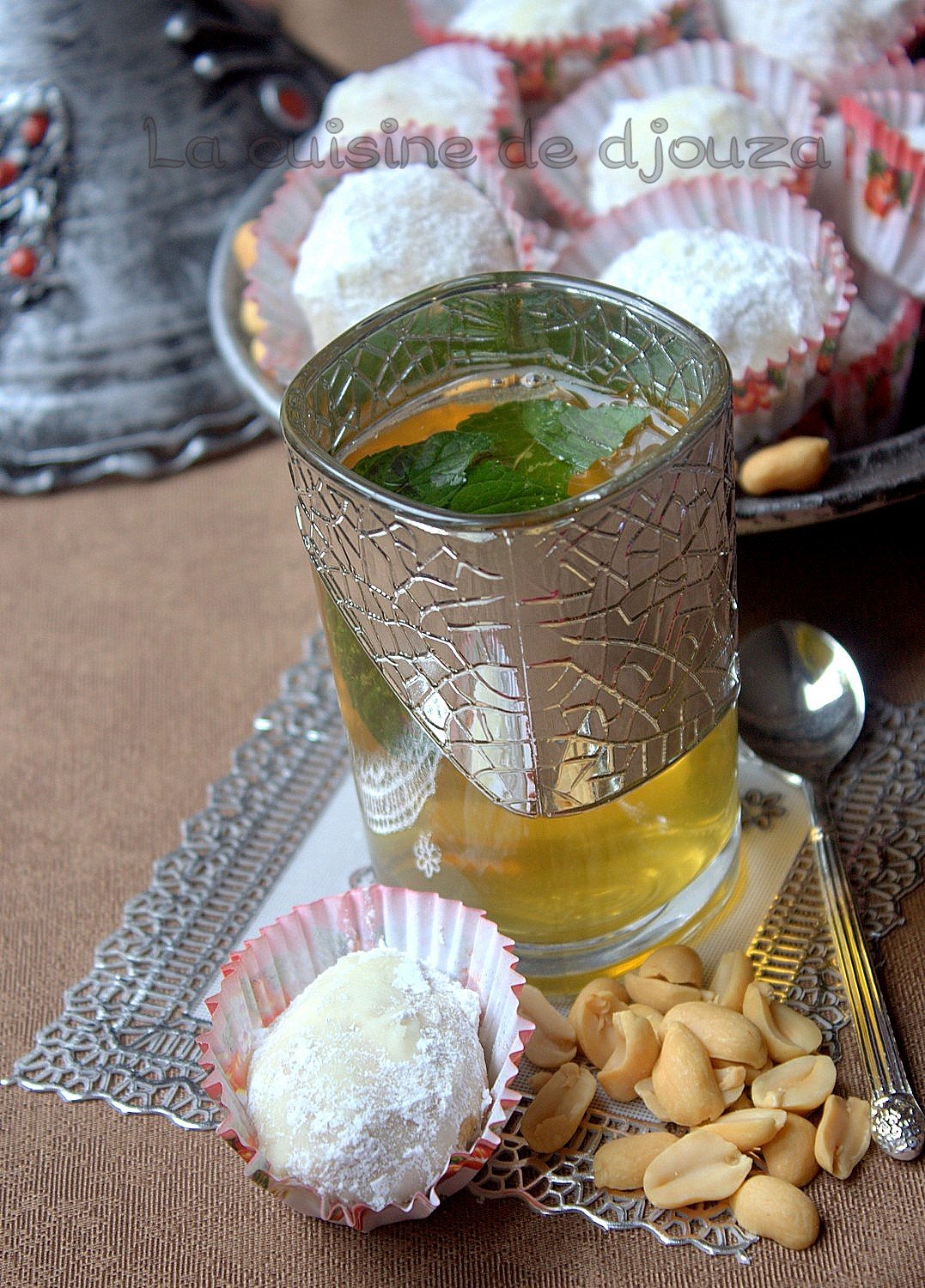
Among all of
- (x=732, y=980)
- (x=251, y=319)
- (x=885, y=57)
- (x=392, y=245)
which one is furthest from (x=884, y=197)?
(x=732, y=980)

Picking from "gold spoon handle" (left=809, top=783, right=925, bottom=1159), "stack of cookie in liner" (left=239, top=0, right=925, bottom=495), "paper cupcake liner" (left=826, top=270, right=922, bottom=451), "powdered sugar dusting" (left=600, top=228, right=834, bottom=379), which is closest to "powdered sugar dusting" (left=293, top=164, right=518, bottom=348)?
"stack of cookie in liner" (left=239, top=0, right=925, bottom=495)

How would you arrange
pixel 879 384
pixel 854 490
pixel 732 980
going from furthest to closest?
pixel 879 384 → pixel 854 490 → pixel 732 980

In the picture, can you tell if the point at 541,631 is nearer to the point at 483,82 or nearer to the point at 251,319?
the point at 251,319

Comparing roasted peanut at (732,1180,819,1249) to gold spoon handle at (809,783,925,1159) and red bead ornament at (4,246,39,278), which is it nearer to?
gold spoon handle at (809,783,925,1159)

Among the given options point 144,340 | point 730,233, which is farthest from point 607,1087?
point 144,340

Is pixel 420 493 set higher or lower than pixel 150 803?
higher

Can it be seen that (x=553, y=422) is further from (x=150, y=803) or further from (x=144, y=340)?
(x=144, y=340)
